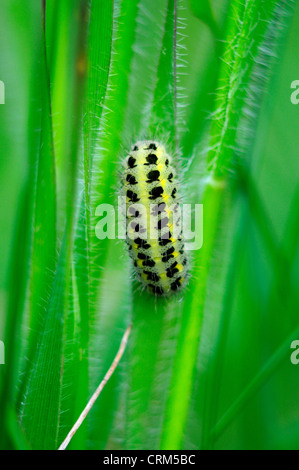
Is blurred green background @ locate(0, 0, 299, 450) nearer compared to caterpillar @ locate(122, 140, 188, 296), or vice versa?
blurred green background @ locate(0, 0, 299, 450)

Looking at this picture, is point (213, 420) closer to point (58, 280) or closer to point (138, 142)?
point (58, 280)

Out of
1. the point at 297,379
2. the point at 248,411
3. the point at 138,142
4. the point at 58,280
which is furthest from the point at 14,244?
the point at 297,379

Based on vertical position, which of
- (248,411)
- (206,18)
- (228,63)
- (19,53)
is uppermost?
(19,53)

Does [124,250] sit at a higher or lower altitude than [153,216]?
lower

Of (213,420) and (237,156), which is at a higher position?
(237,156)

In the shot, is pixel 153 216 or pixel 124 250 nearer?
pixel 153 216
